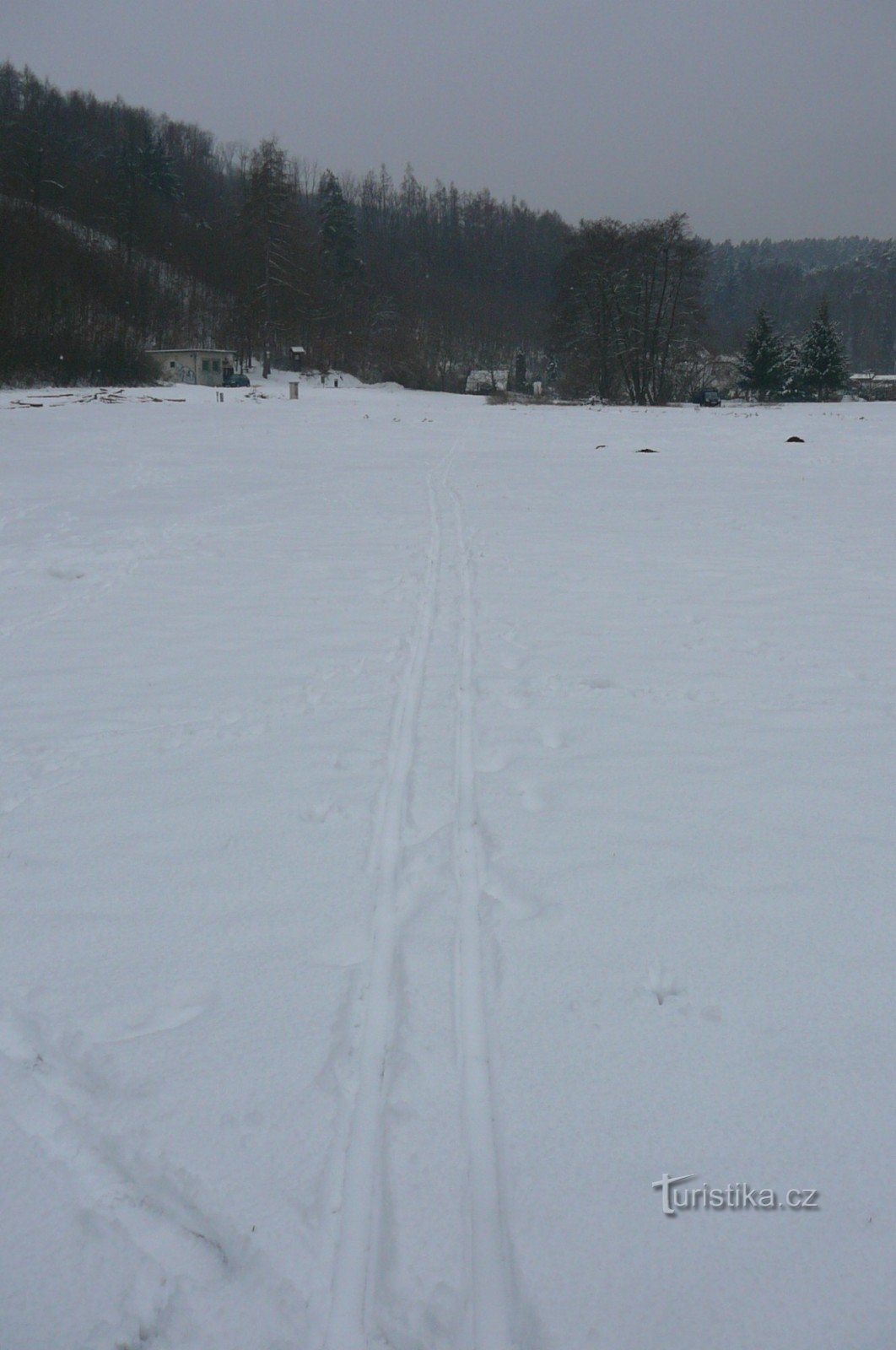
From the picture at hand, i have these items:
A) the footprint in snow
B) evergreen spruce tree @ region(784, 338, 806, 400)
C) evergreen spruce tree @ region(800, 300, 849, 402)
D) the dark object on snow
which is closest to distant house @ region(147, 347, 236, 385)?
the dark object on snow

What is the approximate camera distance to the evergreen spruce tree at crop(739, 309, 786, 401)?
46.3m

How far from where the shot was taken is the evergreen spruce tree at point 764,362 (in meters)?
46.3

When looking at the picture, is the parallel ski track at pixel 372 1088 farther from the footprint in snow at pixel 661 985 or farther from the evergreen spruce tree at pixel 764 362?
the evergreen spruce tree at pixel 764 362

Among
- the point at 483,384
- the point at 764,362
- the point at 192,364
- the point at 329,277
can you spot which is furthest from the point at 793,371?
the point at 329,277

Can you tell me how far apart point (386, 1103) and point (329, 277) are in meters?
78.8

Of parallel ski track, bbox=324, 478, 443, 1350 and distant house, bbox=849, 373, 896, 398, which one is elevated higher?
distant house, bbox=849, 373, 896, 398

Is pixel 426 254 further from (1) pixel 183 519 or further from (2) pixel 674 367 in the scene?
(1) pixel 183 519

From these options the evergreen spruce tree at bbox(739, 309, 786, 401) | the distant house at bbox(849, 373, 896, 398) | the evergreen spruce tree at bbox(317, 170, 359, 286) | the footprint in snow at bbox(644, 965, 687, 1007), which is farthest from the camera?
the evergreen spruce tree at bbox(317, 170, 359, 286)

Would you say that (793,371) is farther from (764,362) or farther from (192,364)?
(192,364)

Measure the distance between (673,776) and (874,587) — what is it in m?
5.21

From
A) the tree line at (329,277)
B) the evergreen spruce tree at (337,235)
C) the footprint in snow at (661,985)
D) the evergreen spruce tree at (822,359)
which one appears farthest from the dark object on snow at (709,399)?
the footprint in snow at (661,985)

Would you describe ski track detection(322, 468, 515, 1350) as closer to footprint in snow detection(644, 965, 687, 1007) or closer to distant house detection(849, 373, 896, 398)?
footprint in snow detection(644, 965, 687, 1007)

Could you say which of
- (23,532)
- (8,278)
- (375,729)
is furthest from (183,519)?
(8,278)

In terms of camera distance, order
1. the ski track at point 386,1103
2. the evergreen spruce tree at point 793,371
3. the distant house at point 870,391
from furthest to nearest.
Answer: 1. the distant house at point 870,391
2. the evergreen spruce tree at point 793,371
3. the ski track at point 386,1103
